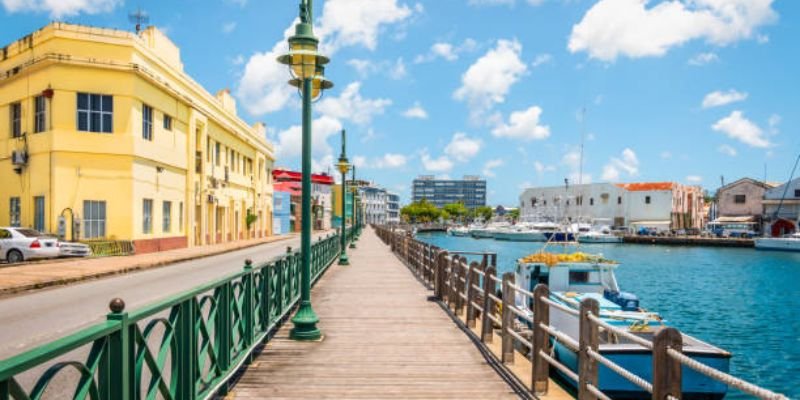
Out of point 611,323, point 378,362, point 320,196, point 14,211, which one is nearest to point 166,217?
point 14,211

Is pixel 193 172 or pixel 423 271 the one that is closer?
pixel 423 271

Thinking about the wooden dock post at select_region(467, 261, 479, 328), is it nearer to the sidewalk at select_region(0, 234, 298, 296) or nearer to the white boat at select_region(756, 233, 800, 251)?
the sidewalk at select_region(0, 234, 298, 296)

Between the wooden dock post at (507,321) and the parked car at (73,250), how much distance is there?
2193 centimetres

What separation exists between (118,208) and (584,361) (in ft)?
87.2

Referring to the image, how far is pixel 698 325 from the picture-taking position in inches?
912

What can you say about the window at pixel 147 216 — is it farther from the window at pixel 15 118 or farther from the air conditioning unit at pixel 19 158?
the window at pixel 15 118

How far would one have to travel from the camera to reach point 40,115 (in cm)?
2688

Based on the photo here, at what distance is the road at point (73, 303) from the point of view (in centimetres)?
980

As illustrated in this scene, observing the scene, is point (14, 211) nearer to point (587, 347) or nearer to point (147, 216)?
point (147, 216)

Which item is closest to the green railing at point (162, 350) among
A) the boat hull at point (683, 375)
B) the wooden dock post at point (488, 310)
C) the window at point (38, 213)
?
the wooden dock post at point (488, 310)

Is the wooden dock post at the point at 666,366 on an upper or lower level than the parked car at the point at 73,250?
upper

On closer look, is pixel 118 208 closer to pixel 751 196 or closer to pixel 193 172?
pixel 193 172

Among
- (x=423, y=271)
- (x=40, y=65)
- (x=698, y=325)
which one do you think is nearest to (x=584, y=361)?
(x=423, y=271)

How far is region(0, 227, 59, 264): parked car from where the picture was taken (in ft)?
74.5
